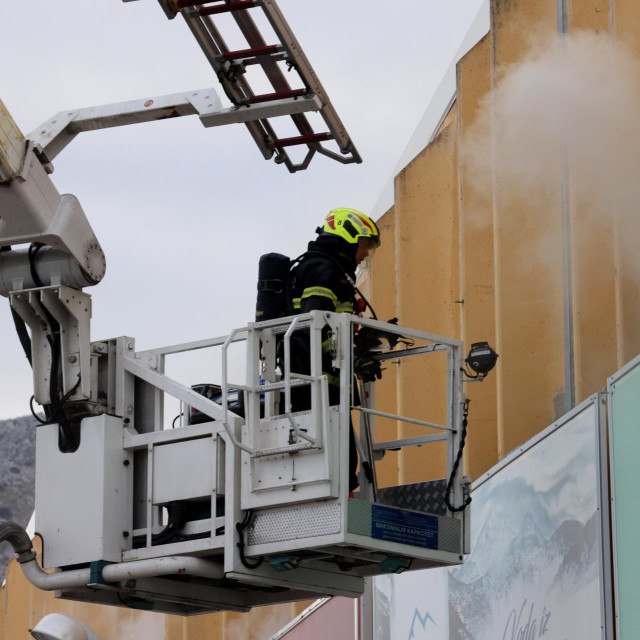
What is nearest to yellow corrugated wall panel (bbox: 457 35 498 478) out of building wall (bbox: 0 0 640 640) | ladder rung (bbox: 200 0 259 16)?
building wall (bbox: 0 0 640 640)

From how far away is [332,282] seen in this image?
33.9ft

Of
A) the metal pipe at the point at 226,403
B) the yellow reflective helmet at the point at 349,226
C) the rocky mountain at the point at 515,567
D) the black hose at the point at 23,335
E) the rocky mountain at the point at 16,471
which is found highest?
the rocky mountain at the point at 16,471

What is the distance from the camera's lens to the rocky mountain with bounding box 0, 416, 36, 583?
205 feet

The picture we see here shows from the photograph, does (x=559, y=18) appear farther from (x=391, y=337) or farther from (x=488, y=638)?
(x=488, y=638)

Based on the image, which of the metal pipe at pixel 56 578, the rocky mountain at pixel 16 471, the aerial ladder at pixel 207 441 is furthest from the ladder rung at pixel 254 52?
the rocky mountain at pixel 16 471

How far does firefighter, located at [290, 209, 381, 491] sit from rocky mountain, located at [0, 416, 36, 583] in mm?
51491

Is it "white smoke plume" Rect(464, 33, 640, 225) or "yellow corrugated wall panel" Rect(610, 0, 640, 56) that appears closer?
"yellow corrugated wall panel" Rect(610, 0, 640, 56)

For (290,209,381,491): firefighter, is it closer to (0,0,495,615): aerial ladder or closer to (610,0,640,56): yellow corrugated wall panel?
(0,0,495,615): aerial ladder

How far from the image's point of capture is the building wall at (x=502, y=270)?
12727 millimetres

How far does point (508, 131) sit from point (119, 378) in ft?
16.1

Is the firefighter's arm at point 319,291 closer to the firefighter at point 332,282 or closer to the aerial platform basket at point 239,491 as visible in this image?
the firefighter at point 332,282

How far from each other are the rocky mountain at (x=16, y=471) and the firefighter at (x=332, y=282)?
51491mm

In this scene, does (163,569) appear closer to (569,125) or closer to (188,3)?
(188,3)

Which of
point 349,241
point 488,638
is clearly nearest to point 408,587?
point 488,638
